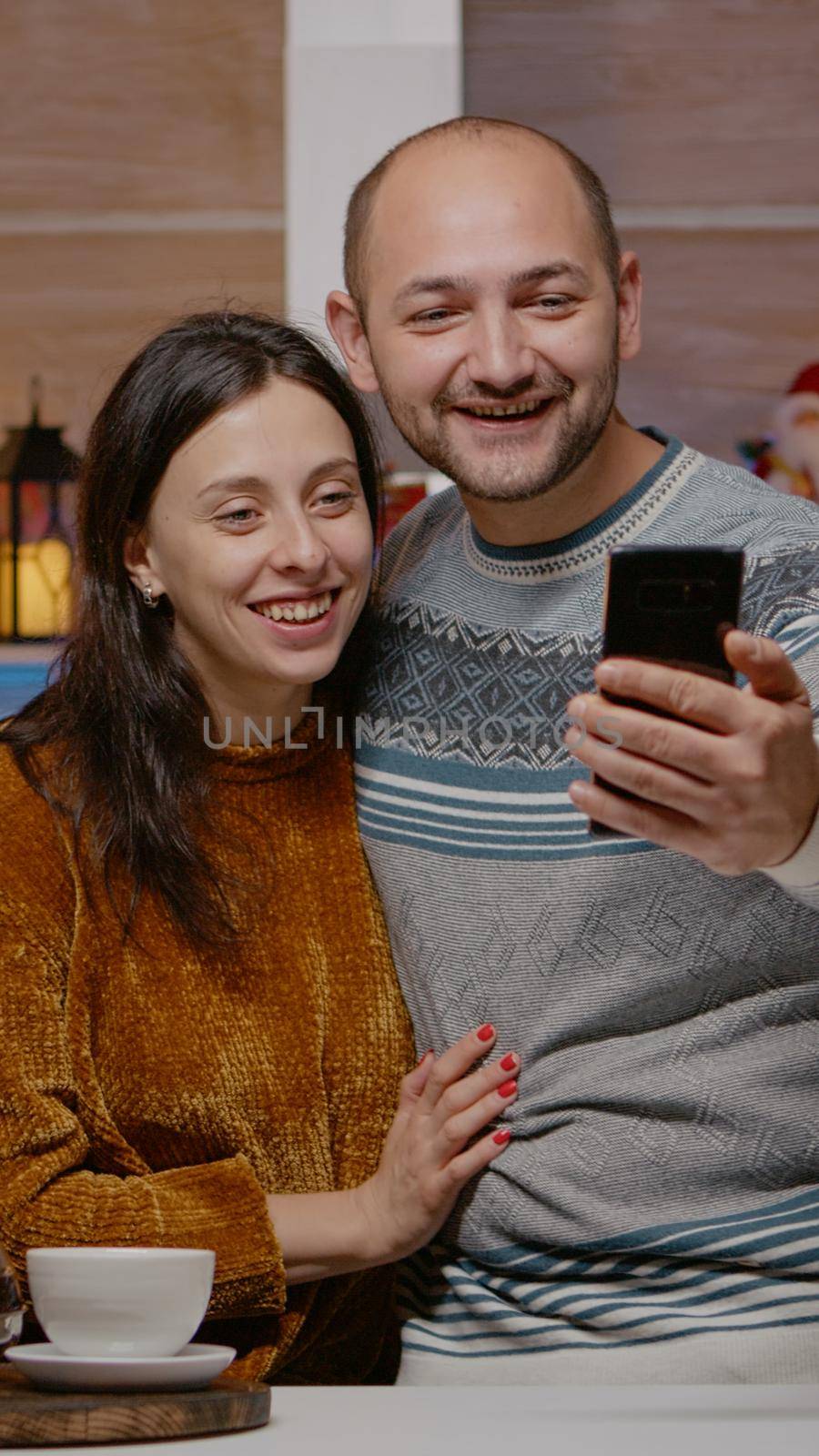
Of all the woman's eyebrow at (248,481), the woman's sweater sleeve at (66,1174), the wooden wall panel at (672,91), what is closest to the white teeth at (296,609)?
the woman's eyebrow at (248,481)

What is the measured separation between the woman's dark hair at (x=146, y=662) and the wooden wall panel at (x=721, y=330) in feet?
4.29

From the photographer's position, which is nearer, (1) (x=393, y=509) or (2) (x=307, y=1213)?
(2) (x=307, y=1213)

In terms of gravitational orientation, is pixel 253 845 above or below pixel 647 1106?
above

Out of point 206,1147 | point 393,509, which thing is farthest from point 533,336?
point 393,509

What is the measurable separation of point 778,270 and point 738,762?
6.67 ft

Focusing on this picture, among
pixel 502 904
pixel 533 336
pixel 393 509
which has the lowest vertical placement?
pixel 502 904

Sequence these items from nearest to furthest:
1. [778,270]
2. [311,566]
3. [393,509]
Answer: [311,566], [393,509], [778,270]

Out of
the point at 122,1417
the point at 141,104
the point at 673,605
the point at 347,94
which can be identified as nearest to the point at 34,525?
the point at 141,104

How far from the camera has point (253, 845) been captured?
5.21 ft

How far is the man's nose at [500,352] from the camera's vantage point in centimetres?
145

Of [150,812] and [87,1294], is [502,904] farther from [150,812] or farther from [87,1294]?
[87,1294]

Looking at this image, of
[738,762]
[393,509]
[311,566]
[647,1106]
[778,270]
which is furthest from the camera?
[778,270]

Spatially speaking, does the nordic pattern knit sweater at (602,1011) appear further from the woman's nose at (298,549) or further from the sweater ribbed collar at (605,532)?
the woman's nose at (298,549)

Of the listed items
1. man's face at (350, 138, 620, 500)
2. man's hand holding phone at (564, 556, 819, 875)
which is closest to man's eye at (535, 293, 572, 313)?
man's face at (350, 138, 620, 500)
